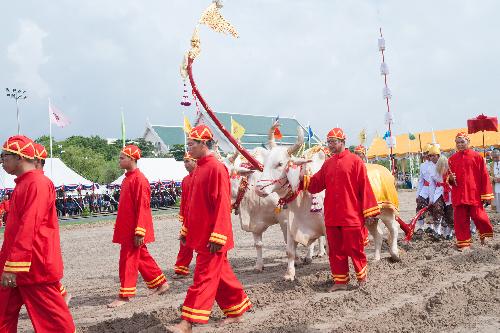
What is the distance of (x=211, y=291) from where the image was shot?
485 centimetres

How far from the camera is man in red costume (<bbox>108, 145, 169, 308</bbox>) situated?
6574 millimetres

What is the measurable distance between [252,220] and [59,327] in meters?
4.91

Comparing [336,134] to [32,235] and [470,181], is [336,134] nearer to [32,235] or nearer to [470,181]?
[470,181]

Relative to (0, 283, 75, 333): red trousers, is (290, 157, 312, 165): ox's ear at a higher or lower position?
higher

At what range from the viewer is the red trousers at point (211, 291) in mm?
4738

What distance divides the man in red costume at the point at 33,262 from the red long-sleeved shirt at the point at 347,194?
3.47 meters

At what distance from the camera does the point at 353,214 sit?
21.6 feet

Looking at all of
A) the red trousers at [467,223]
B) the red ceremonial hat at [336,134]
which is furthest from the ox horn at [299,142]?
the red trousers at [467,223]

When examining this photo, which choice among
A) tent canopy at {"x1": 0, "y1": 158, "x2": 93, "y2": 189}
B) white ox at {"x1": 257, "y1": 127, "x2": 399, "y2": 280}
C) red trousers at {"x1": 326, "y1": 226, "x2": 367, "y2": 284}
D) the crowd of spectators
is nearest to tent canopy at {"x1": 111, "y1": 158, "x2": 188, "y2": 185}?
the crowd of spectators

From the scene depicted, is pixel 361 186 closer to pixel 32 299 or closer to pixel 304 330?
pixel 304 330

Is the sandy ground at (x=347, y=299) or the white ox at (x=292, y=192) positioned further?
the white ox at (x=292, y=192)

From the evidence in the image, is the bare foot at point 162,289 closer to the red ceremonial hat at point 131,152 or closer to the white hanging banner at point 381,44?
the red ceremonial hat at point 131,152

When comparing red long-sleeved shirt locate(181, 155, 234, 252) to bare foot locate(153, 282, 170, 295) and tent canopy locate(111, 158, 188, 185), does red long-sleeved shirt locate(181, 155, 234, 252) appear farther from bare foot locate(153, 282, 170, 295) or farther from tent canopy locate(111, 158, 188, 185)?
tent canopy locate(111, 158, 188, 185)

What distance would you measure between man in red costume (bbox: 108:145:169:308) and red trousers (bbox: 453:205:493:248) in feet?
17.0
